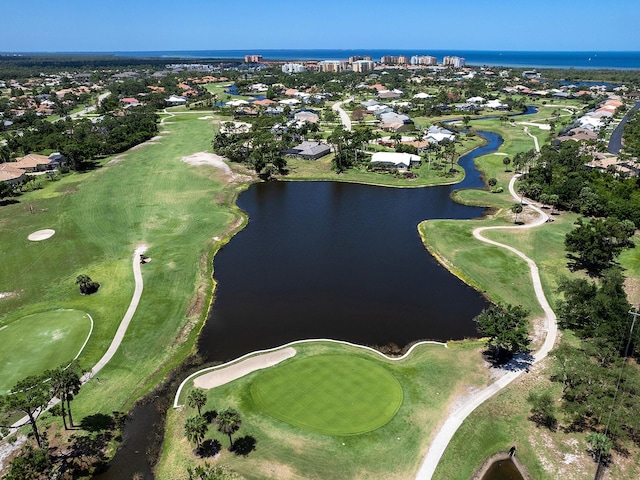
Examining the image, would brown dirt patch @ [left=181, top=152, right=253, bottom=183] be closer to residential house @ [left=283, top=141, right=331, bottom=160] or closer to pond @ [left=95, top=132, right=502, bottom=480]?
pond @ [left=95, top=132, right=502, bottom=480]

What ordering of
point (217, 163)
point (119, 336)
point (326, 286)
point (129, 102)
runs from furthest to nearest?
1. point (129, 102)
2. point (217, 163)
3. point (326, 286)
4. point (119, 336)

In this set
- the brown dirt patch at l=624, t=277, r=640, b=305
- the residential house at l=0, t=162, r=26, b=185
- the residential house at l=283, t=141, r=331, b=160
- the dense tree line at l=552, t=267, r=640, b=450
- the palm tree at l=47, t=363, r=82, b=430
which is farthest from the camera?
the residential house at l=283, t=141, r=331, b=160

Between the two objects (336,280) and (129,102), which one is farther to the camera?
(129,102)

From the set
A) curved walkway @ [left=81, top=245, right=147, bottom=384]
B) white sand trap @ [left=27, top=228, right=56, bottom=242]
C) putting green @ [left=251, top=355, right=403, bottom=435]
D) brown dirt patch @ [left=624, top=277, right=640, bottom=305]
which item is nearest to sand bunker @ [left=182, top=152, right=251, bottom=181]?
white sand trap @ [left=27, top=228, right=56, bottom=242]

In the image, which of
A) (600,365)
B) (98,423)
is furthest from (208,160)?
(600,365)

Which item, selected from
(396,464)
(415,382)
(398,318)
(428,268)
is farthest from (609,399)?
(428,268)

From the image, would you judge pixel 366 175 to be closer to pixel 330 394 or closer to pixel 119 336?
pixel 119 336

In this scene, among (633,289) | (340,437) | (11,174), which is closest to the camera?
(340,437)
